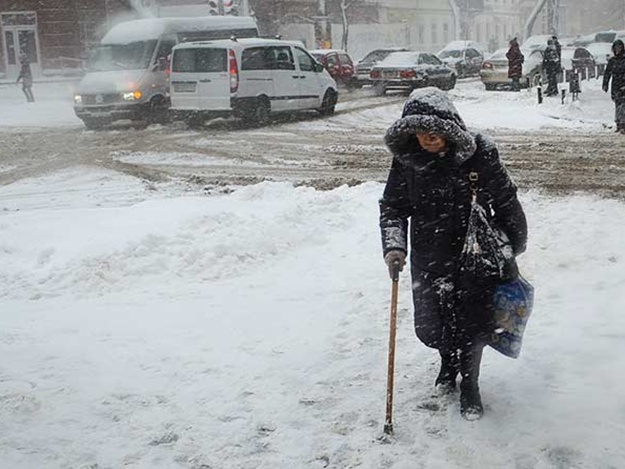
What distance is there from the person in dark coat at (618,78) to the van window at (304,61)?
7.11 m

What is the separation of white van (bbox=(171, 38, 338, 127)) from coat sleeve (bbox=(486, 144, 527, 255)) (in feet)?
44.5

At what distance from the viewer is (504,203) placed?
13.1ft

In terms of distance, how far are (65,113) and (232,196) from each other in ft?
56.4

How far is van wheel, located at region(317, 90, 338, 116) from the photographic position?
777 inches

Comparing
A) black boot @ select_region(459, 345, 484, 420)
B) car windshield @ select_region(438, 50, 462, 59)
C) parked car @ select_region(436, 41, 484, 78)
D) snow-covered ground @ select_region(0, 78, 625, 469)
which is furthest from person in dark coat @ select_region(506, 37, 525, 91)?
black boot @ select_region(459, 345, 484, 420)

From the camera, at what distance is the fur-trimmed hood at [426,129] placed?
3.85 meters

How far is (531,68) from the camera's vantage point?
2675cm

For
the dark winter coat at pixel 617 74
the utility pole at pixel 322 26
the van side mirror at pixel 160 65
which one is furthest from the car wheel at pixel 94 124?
the utility pole at pixel 322 26

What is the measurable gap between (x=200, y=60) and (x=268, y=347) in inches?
513

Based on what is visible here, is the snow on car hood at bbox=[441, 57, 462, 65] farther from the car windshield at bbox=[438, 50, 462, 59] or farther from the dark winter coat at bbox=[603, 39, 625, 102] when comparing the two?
the dark winter coat at bbox=[603, 39, 625, 102]

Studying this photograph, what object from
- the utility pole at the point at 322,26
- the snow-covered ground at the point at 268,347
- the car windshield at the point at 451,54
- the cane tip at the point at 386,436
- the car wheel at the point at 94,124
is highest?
the utility pole at the point at 322,26

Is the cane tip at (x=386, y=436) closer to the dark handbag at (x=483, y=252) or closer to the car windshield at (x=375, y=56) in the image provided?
the dark handbag at (x=483, y=252)

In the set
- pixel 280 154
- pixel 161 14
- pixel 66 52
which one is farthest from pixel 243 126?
pixel 161 14

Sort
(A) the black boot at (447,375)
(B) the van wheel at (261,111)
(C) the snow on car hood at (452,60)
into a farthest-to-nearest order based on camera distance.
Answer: (C) the snow on car hood at (452,60)
(B) the van wheel at (261,111)
(A) the black boot at (447,375)
